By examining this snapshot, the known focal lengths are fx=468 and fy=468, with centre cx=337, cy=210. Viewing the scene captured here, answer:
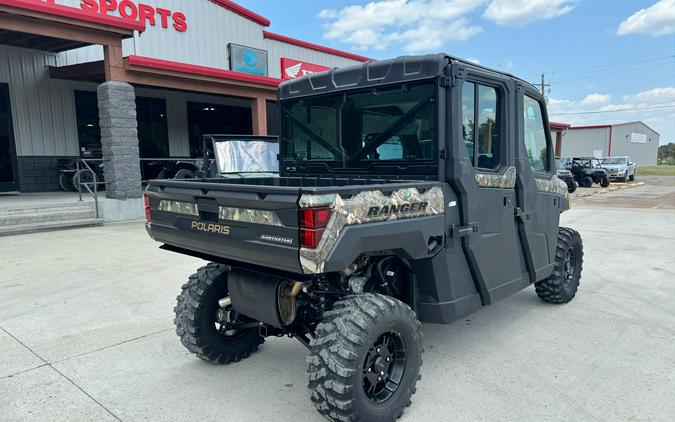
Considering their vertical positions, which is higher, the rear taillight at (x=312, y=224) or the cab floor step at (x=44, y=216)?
the rear taillight at (x=312, y=224)

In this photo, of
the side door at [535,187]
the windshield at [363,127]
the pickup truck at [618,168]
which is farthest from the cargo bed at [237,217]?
the pickup truck at [618,168]

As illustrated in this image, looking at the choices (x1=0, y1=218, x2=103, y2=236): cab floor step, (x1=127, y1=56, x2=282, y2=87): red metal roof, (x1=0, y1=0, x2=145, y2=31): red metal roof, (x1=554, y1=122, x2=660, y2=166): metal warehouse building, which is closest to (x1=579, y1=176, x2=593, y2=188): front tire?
(x1=127, y1=56, x2=282, y2=87): red metal roof

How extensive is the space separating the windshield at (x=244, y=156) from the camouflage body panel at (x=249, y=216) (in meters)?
5.58

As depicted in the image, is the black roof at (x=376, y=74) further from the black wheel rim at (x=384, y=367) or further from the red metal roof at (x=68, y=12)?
the red metal roof at (x=68, y=12)

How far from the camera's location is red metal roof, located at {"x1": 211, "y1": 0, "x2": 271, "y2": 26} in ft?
54.2

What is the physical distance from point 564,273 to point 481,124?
224 centimetres

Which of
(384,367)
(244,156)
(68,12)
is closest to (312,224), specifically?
(384,367)

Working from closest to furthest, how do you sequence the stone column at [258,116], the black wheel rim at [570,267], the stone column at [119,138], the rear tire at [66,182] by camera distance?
the black wheel rim at [570,267] → the stone column at [119,138] → the rear tire at [66,182] → the stone column at [258,116]

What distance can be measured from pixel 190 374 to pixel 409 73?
2.65 m

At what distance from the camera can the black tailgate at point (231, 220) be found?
94.8 inches

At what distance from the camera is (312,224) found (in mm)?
2320

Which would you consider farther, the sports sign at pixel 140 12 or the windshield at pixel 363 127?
the sports sign at pixel 140 12

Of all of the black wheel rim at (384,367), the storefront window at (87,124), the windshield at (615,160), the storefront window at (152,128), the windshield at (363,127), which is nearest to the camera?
the black wheel rim at (384,367)

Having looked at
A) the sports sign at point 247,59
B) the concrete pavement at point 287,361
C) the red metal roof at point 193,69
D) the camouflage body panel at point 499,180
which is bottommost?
the concrete pavement at point 287,361
